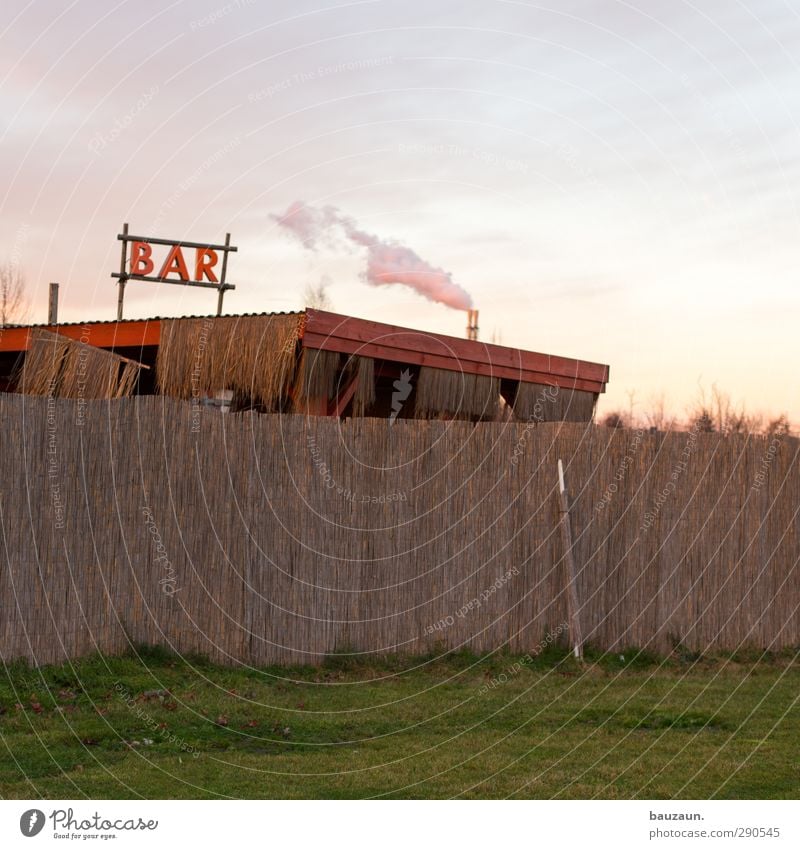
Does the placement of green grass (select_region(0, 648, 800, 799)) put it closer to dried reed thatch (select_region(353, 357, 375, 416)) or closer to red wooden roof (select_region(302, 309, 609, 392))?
dried reed thatch (select_region(353, 357, 375, 416))

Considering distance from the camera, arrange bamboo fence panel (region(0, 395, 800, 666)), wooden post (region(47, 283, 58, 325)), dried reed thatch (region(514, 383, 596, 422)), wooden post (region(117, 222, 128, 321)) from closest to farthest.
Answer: bamboo fence panel (region(0, 395, 800, 666)) < dried reed thatch (region(514, 383, 596, 422)) < wooden post (region(117, 222, 128, 321)) < wooden post (region(47, 283, 58, 325))

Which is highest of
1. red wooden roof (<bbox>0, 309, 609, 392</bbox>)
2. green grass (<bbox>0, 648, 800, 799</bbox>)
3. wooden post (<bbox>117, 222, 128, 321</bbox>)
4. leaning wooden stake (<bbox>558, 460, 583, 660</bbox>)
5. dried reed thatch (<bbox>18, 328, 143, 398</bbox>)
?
wooden post (<bbox>117, 222, 128, 321</bbox>)

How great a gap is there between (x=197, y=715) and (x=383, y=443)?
3398mm

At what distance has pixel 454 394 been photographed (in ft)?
44.3

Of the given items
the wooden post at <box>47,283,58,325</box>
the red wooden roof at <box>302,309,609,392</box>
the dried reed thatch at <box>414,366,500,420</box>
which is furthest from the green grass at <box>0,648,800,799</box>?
the wooden post at <box>47,283,58,325</box>

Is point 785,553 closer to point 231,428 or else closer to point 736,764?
point 736,764

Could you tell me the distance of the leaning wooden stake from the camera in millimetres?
10961

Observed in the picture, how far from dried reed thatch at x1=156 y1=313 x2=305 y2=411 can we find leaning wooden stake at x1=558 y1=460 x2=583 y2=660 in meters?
2.99

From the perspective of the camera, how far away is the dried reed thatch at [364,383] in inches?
484

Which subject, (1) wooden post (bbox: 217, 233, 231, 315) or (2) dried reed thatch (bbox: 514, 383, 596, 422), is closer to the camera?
(2) dried reed thatch (bbox: 514, 383, 596, 422)

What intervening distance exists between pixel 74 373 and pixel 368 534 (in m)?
3.17

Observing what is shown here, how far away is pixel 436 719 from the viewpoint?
28.6 feet

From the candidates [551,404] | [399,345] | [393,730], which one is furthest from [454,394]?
[393,730]

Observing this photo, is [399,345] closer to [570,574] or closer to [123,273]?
[570,574]
